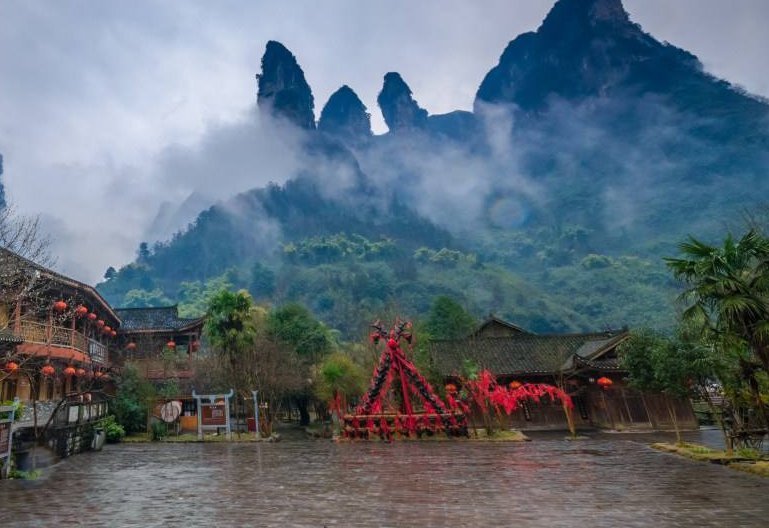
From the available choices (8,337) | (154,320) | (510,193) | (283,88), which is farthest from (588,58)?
(8,337)

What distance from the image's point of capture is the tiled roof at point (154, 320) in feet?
111

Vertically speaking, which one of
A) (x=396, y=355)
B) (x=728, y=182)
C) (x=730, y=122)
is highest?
(x=730, y=122)

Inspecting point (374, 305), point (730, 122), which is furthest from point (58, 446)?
point (730, 122)

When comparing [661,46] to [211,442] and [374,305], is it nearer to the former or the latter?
[374,305]

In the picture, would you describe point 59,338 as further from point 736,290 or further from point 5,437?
point 736,290

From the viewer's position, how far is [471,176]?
17475 cm

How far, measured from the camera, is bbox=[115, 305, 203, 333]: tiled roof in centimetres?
3369

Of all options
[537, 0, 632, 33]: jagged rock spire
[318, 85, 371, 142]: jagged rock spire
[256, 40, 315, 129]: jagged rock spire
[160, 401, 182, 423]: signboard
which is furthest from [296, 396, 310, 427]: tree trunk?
[537, 0, 632, 33]: jagged rock spire

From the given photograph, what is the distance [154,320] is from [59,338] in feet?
46.6

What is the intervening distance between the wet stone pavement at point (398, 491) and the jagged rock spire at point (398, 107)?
18202 centimetres

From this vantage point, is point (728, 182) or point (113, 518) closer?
point (113, 518)

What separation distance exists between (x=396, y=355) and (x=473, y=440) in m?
4.79

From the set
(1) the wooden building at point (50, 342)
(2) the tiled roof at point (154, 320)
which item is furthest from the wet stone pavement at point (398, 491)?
(2) the tiled roof at point (154, 320)

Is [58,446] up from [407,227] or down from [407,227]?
down
